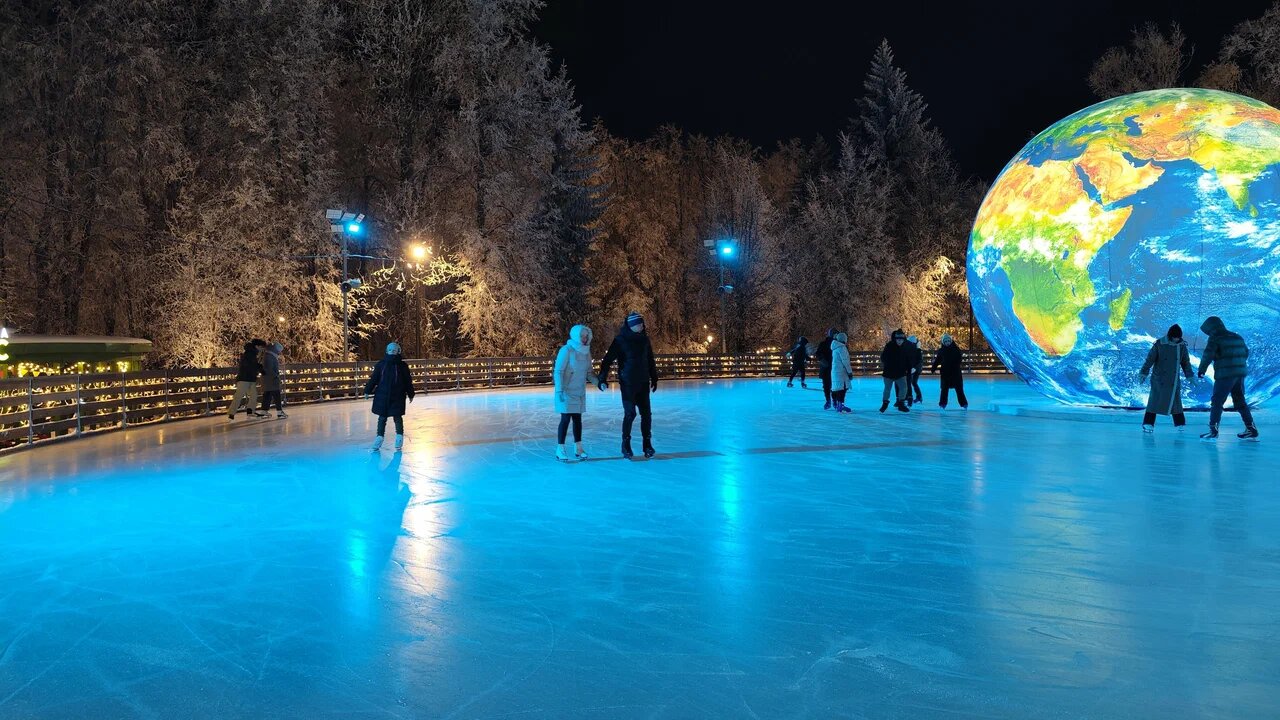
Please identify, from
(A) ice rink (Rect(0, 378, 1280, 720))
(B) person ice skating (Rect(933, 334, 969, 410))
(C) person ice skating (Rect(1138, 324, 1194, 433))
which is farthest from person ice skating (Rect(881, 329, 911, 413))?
(A) ice rink (Rect(0, 378, 1280, 720))

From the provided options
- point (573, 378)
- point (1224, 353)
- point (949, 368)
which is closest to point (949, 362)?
point (949, 368)

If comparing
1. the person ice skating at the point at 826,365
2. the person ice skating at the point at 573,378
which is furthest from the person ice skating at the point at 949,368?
the person ice skating at the point at 573,378

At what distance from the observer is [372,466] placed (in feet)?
36.8

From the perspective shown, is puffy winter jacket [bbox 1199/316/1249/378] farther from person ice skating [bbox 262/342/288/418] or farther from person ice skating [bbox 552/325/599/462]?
person ice skating [bbox 262/342/288/418]

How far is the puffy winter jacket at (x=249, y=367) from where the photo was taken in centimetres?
1917

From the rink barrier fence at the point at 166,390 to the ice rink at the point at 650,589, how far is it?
4017mm

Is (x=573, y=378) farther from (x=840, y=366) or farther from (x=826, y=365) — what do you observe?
(x=826, y=365)

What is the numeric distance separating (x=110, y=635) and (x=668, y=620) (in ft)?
8.55

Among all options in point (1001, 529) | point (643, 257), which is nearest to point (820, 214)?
point (643, 257)

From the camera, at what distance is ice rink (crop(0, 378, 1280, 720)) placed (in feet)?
12.4

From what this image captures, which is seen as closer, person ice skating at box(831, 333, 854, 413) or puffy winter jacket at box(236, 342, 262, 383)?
person ice skating at box(831, 333, 854, 413)

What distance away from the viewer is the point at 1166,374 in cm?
1444

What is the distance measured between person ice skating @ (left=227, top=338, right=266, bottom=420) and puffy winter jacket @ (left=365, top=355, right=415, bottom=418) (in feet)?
22.9

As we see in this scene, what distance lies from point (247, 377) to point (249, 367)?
222 mm
